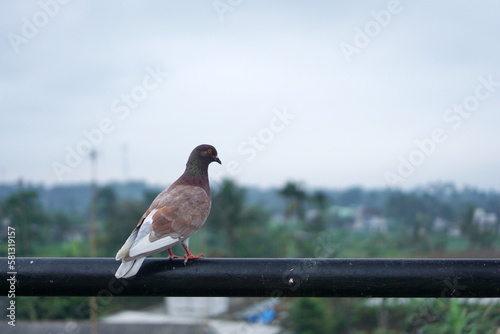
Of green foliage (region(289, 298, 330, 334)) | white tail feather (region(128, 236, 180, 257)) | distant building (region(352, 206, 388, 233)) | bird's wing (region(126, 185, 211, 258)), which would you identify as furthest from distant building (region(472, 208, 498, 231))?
distant building (region(352, 206, 388, 233))

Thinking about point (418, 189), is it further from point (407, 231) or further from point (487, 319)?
point (487, 319)

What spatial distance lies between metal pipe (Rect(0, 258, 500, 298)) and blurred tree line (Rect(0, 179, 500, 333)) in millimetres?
14516

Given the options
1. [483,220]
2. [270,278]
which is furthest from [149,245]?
[483,220]

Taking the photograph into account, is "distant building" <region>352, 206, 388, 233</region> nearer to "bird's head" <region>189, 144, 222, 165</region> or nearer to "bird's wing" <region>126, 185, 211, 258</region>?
"bird's head" <region>189, 144, 222, 165</region>

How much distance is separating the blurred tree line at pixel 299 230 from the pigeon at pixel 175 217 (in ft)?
45.8

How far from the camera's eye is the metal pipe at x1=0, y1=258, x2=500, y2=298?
160cm

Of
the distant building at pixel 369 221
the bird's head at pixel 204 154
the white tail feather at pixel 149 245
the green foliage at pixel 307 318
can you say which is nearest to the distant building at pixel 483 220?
the green foliage at pixel 307 318

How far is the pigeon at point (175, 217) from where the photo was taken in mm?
1843

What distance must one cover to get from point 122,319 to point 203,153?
117 feet

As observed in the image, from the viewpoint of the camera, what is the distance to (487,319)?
171 inches

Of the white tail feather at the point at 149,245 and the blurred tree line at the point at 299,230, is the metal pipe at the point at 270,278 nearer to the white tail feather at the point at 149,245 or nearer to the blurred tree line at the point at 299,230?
the white tail feather at the point at 149,245

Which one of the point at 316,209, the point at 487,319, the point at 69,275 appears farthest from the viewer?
the point at 316,209

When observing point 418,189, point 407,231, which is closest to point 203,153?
point 418,189

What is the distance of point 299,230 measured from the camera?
49.7 m
